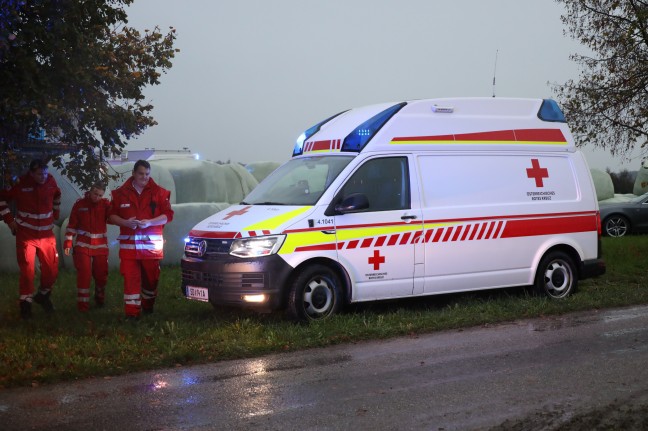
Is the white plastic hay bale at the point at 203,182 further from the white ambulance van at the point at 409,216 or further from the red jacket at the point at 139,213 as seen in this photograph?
the red jacket at the point at 139,213

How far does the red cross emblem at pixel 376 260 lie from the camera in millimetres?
10234

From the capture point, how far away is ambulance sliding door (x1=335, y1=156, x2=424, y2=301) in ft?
33.2

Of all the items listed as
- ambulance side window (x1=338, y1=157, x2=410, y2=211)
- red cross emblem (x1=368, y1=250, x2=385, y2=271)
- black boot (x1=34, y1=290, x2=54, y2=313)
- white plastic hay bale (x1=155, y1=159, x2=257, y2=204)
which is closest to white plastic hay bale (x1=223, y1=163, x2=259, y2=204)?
white plastic hay bale (x1=155, y1=159, x2=257, y2=204)

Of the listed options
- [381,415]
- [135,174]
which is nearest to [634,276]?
[135,174]

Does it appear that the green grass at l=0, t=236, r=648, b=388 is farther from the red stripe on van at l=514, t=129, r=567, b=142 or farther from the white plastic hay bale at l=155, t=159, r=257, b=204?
the white plastic hay bale at l=155, t=159, r=257, b=204

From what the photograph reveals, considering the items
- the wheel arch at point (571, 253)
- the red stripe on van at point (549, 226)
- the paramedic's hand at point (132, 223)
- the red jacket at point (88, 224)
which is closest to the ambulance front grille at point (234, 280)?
the paramedic's hand at point (132, 223)

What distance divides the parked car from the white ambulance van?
40.9 ft

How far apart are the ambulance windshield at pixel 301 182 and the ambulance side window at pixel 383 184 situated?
218 millimetres

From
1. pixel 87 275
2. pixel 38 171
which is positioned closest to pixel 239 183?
pixel 87 275

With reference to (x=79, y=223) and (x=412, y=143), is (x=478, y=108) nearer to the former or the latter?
(x=412, y=143)

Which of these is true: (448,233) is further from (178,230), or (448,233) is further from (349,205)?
(178,230)

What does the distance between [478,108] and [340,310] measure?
124 inches

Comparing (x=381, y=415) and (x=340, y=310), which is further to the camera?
(x=340, y=310)

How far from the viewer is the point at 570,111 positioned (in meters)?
17.9
